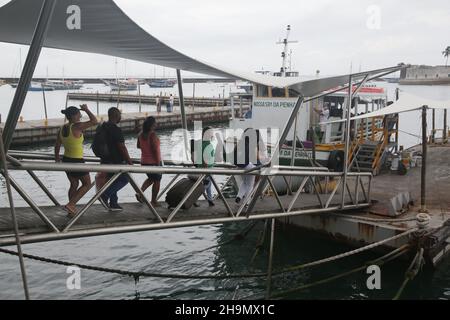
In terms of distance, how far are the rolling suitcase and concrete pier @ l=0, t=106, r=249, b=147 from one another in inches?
493

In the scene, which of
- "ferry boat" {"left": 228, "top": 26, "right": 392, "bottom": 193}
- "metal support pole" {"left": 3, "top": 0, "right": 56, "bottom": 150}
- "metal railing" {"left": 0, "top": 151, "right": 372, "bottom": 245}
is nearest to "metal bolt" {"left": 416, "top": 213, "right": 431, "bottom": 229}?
"metal railing" {"left": 0, "top": 151, "right": 372, "bottom": 245}

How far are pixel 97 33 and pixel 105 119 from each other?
28.6 m

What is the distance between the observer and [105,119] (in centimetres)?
3384

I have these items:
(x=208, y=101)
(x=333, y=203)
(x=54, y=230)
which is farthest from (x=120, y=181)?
(x=208, y=101)

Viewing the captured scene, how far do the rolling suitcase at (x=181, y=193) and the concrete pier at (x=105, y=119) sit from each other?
1251cm

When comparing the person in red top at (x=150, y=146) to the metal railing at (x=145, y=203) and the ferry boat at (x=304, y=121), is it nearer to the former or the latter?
the metal railing at (x=145, y=203)

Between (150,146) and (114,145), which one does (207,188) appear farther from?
(114,145)

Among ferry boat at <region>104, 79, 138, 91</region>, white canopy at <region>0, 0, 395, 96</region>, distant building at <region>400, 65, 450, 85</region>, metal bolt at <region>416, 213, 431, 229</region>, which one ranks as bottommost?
metal bolt at <region>416, 213, 431, 229</region>

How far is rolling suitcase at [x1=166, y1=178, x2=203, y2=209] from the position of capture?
7402 millimetres

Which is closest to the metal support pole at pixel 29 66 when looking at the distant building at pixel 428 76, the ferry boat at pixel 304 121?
the ferry boat at pixel 304 121

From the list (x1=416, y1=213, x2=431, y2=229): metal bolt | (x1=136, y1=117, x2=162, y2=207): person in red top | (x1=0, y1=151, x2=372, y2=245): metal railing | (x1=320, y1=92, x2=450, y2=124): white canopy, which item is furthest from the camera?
(x1=320, y1=92, x2=450, y2=124): white canopy

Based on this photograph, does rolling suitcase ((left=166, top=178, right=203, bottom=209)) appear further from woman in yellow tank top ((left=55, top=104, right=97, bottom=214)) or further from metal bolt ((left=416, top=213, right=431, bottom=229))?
metal bolt ((left=416, top=213, right=431, bottom=229))
